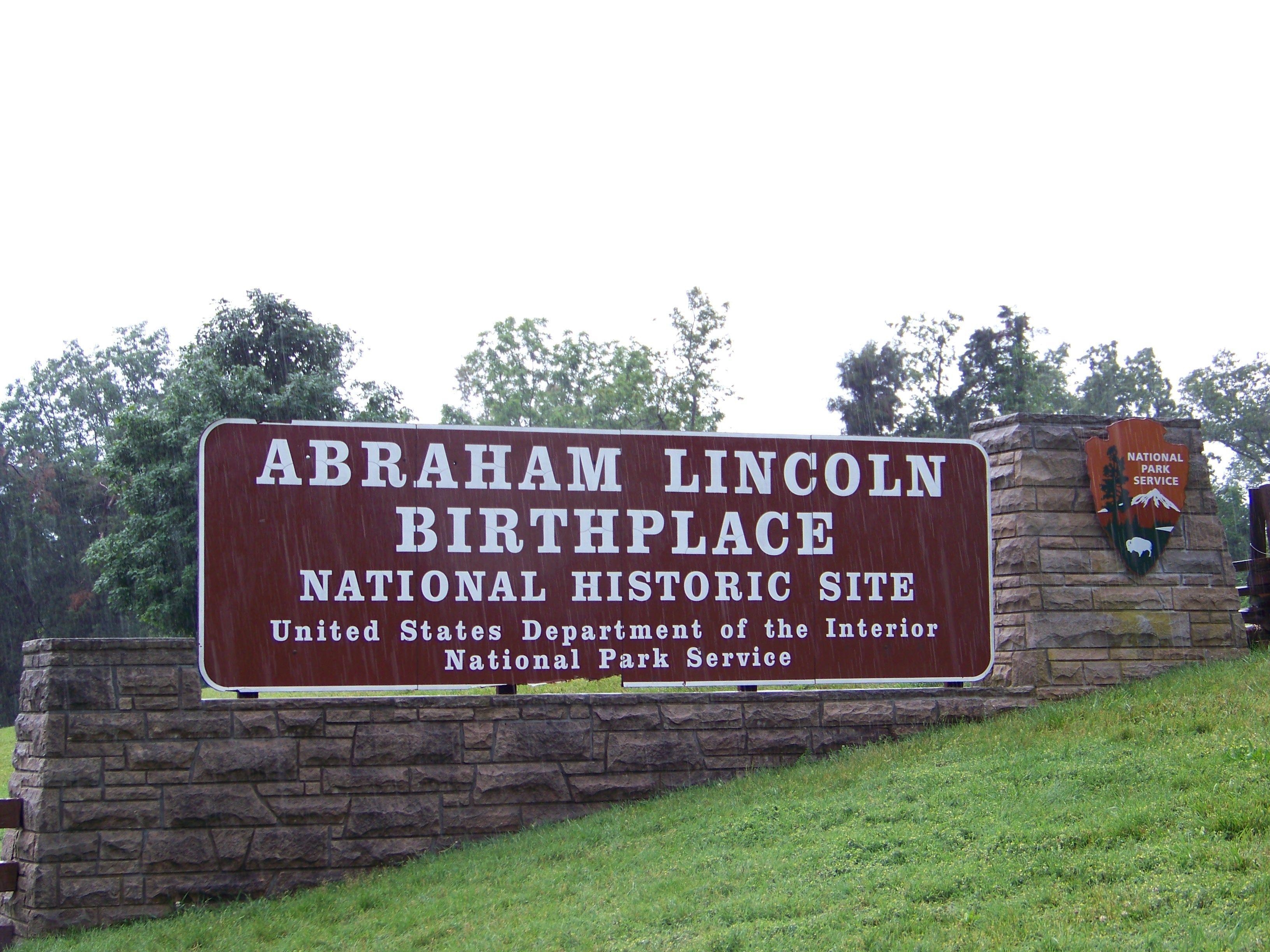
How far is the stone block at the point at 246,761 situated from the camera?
7.91 m

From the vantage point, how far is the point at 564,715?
8.49 meters

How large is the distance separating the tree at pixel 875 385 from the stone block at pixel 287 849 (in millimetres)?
43255

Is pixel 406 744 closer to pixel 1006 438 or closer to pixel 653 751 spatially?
pixel 653 751

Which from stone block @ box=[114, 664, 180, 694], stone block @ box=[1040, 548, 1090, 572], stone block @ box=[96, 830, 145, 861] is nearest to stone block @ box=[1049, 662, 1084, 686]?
stone block @ box=[1040, 548, 1090, 572]

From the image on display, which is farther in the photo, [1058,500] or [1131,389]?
[1131,389]

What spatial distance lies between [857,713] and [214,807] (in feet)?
15.5

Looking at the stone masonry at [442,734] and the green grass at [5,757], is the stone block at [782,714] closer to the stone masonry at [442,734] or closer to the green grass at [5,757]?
the stone masonry at [442,734]

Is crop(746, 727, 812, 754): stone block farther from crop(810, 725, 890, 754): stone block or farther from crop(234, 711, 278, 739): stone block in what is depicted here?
crop(234, 711, 278, 739): stone block

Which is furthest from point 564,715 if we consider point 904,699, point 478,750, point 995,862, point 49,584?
point 49,584

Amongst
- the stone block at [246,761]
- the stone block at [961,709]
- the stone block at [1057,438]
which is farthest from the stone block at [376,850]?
the stone block at [1057,438]

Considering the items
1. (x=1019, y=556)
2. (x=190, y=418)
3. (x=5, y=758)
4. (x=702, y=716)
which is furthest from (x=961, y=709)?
(x=190, y=418)

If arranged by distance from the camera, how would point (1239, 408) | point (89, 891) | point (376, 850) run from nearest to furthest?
point (89, 891) → point (376, 850) → point (1239, 408)

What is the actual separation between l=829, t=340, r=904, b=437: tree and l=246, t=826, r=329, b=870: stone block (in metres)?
43.3

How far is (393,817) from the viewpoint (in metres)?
8.11
